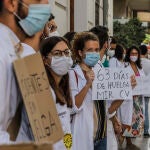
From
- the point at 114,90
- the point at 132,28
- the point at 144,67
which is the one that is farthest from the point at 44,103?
the point at 132,28

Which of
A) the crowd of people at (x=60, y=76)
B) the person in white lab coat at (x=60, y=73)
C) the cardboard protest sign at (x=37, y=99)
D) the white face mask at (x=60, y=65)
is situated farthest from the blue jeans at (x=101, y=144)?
the cardboard protest sign at (x=37, y=99)

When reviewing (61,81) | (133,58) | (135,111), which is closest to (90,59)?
(61,81)

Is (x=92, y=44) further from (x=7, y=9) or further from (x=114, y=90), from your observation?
(x=7, y=9)

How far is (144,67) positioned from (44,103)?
8.09m

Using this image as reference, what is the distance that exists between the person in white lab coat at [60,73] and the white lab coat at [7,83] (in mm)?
1593

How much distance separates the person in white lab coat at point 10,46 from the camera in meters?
2.53

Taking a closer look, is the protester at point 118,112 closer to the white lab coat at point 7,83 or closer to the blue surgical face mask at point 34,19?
the blue surgical face mask at point 34,19

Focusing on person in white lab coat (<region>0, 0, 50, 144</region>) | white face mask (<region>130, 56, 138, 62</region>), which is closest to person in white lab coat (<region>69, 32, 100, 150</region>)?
person in white lab coat (<region>0, 0, 50, 144</region>)

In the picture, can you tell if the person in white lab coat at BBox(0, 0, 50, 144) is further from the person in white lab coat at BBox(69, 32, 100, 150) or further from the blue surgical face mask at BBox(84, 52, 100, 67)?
the blue surgical face mask at BBox(84, 52, 100, 67)

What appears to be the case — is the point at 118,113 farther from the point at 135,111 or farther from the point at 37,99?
the point at 37,99

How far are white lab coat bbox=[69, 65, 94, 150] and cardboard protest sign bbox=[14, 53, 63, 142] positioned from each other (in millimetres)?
2276

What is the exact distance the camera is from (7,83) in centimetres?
256

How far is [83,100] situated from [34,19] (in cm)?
248

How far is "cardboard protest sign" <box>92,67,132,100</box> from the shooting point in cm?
596
